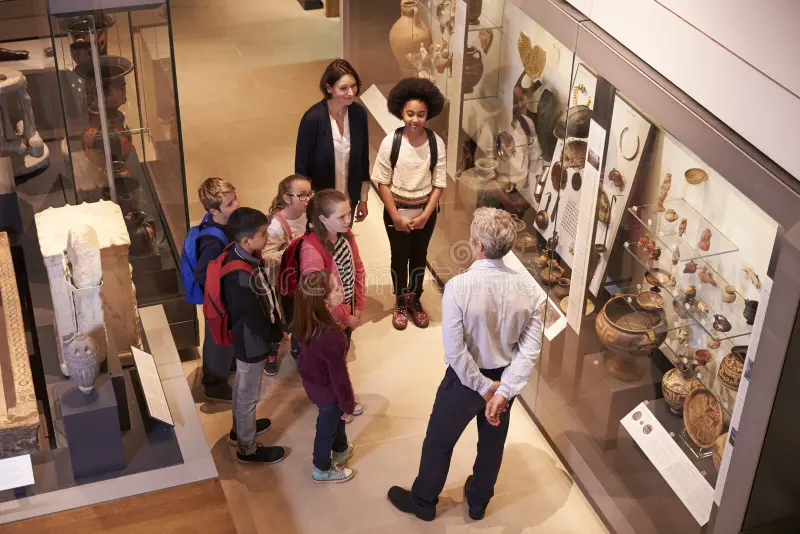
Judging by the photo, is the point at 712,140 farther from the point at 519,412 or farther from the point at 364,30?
the point at 364,30

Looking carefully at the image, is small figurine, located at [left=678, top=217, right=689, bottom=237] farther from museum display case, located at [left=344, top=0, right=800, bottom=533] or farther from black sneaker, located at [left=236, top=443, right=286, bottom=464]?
black sneaker, located at [left=236, top=443, right=286, bottom=464]

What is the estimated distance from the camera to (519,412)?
6.05m

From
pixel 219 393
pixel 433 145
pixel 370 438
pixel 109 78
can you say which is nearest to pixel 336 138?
pixel 433 145

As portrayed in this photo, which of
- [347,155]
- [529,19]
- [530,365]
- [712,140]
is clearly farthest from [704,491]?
[347,155]

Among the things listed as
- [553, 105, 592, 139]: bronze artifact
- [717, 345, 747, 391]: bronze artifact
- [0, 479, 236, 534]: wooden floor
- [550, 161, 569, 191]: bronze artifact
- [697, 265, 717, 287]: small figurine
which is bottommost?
[0, 479, 236, 534]: wooden floor

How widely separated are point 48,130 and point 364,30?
2600 millimetres

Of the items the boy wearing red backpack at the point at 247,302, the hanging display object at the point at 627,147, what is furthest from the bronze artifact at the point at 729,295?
the boy wearing red backpack at the point at 247,302

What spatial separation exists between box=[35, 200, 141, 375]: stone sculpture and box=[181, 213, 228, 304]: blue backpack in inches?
11.9

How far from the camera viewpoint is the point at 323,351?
4.67 meters

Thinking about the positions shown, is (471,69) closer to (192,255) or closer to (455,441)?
(192,255)

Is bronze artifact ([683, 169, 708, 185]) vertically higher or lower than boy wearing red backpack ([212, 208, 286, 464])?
higher

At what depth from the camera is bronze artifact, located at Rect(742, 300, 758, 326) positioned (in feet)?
13.0

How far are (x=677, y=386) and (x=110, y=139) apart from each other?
339cm

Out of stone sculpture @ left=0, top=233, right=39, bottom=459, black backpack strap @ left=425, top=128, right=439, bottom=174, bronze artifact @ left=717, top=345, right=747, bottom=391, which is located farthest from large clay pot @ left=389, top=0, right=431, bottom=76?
bronze artifact @ left=717, top=345, right=747, bottom=391
